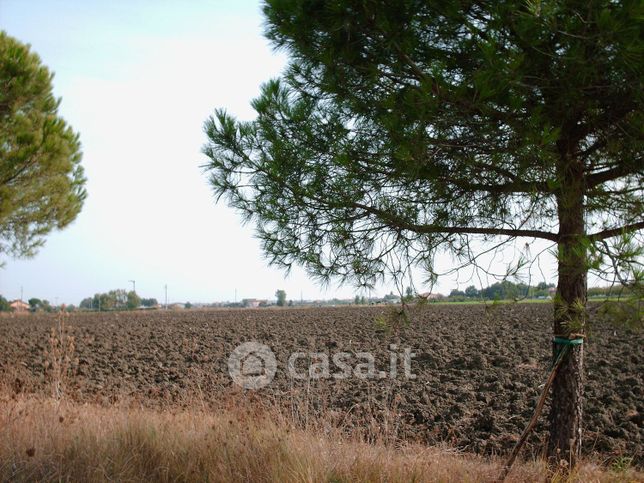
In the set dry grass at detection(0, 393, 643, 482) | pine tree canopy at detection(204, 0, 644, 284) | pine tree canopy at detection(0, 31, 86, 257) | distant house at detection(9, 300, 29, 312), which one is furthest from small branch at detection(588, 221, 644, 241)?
distant house at detection(9, 300, 29, 312)

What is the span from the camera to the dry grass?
408 centimetres

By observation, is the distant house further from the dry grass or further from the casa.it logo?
the dry grass

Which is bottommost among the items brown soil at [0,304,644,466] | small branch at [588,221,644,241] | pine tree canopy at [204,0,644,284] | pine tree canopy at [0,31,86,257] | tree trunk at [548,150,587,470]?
brown soil at [0,304,644,466]

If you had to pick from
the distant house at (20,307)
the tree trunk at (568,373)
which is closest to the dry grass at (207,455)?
the tree trunk at (568,373)

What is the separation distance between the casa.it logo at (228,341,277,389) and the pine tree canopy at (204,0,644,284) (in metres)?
4.74

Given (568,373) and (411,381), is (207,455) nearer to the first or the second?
(568,373)

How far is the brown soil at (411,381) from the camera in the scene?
6.61m

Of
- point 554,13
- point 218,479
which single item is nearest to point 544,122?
point 554,13

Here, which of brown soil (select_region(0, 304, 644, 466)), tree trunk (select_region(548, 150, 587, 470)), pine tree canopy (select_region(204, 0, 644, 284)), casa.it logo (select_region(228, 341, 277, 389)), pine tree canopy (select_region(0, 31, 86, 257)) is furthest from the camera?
pine tree canopy (select_region(0, 31, 86, 257))

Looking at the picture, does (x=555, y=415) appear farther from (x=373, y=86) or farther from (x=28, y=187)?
(x=28, y=187)

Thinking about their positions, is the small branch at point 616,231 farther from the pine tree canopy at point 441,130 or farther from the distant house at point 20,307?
the distant house at point 20,307

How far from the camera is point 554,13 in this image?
120 inches

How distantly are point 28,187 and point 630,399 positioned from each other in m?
14.6

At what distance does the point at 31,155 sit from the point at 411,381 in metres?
10.9
